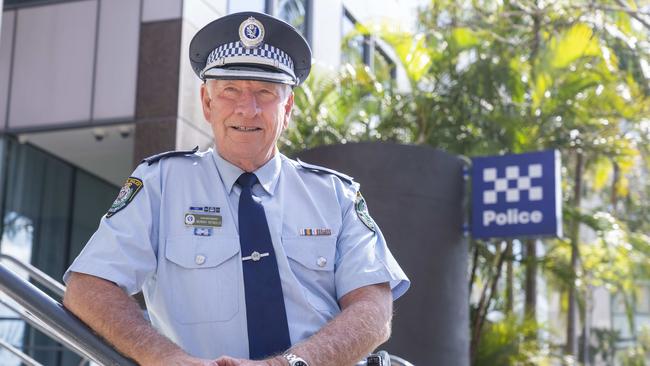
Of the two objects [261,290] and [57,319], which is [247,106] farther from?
[57,319]

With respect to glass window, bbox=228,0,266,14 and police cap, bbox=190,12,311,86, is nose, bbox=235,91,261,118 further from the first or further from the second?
glass window, bbox=228,0,266,14

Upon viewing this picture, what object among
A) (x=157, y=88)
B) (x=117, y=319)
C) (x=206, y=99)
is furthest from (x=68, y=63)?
(x=117, y=319)

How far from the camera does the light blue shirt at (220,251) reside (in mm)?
2570

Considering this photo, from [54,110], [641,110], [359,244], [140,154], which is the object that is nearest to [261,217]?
[359,244]

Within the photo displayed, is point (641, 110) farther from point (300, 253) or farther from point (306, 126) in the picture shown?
point (300, 253)

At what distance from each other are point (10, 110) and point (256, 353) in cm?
991

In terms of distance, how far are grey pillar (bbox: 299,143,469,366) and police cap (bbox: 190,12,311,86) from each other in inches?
225

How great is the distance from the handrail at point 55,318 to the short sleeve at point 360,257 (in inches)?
24.2

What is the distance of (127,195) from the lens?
264 cm

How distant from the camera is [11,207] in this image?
12.0m

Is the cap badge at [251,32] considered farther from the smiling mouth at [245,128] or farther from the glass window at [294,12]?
the glass window at [294,12]

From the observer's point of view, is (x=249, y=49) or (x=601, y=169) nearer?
(x=249, y=49)

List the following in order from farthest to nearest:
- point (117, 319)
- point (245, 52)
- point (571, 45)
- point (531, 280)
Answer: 1. point (531, 280)
2. point (571, 45)
3. point (245, 52)
4. point (117, 319)

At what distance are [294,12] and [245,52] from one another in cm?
1060
